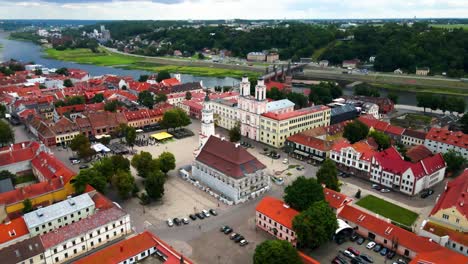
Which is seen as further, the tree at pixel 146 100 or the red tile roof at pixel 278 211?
the tree at pixel 146 100

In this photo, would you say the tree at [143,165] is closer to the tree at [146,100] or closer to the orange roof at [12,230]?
the orange roof at [12,230]

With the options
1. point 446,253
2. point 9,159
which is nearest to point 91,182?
point 9,159

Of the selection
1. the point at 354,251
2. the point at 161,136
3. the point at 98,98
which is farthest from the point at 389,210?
the point at 98,98

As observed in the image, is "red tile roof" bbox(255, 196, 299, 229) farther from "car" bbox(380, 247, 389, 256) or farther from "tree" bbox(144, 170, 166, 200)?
"tree" bbox(144, 170, 166, 200)

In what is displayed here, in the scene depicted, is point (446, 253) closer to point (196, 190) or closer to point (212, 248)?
point (212, 248)

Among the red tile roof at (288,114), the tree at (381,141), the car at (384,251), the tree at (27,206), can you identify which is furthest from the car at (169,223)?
the tree at (381,141)

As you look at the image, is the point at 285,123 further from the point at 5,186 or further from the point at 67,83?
the point at 67,83
